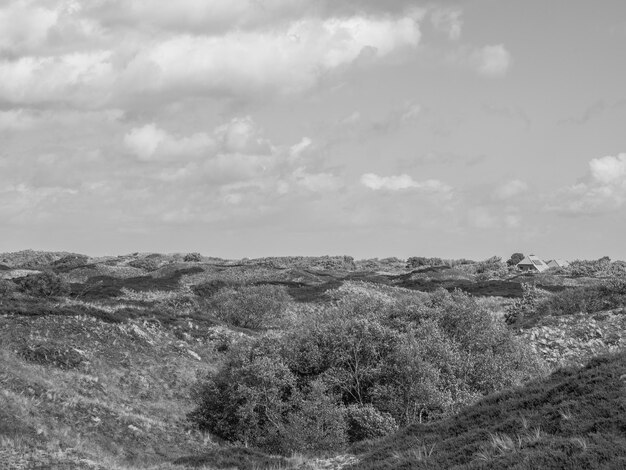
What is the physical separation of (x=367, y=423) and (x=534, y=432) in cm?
998

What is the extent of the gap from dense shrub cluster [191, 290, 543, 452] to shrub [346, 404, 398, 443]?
0.04 m

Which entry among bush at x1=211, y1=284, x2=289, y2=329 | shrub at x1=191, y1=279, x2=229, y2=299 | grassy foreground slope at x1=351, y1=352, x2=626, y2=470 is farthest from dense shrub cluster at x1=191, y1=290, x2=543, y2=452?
shrub at x1=191, y1=279, x2=229, y2=299

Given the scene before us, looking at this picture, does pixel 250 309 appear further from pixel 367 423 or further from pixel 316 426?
pixel 316 426

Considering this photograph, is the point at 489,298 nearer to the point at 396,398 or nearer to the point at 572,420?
the point at 396,398

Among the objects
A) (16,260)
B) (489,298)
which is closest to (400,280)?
(489,298)

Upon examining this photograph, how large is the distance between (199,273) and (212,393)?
7229cm

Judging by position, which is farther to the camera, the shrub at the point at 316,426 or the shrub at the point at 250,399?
the shrub at the point at 250,399

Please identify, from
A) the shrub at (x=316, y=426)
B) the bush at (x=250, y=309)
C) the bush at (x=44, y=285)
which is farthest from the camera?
the bush at (x=44, y=285)

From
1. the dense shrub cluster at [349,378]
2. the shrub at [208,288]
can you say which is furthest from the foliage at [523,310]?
the shrub at [208,288]

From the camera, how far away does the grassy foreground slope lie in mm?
14492

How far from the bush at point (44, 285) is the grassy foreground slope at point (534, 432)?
53.6 metres

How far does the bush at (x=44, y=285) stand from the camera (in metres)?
66.9

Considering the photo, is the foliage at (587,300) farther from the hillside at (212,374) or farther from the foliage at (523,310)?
the foliage at (523,310)

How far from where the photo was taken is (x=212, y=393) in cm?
2834
